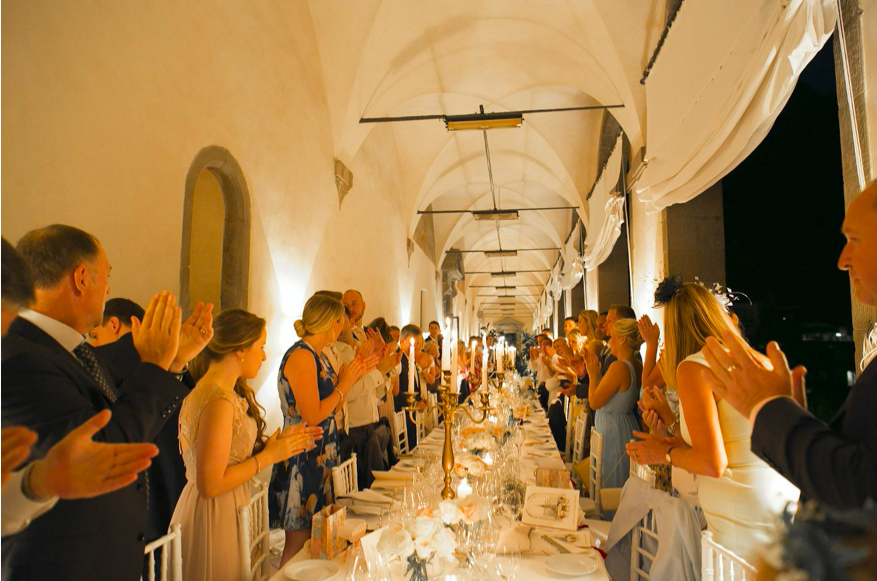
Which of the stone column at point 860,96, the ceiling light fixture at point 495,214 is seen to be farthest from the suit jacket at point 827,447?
the ceiling light fixture at point 495,214

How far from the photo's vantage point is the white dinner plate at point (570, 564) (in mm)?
2033

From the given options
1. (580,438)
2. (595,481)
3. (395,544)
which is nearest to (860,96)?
(395,544)

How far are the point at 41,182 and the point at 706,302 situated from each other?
3060 mm

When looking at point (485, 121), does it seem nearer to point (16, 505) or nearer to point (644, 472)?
point (644, 472)

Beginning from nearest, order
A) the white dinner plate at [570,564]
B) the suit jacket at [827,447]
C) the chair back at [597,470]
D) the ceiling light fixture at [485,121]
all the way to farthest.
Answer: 1. the suit jacket at [827,447]
2. the white dinner plate at [570,564]
3. the chair back at [597,470]
4. the ceiling light fixture at [485,121]

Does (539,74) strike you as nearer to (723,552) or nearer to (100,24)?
(100,24)

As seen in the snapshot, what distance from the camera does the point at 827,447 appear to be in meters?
1.08

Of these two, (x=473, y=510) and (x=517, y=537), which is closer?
(x=473, y=510)

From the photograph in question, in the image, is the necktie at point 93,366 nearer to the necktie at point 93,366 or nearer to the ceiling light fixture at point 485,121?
the necktie at point 93,366

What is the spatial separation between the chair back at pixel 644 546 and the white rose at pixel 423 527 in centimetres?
125

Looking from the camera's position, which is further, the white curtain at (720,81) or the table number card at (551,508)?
the white curtain at (720,81)

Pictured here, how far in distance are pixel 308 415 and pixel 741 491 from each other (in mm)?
2064

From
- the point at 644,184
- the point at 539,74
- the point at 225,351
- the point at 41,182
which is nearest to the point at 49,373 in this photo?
the point at 225,351

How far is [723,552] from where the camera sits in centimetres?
178
